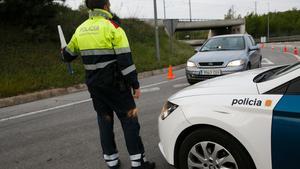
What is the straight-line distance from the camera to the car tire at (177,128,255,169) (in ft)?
8.71

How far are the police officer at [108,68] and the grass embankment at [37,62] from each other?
260 inches

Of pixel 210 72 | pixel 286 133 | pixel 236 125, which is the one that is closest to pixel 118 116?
pixel 236 125

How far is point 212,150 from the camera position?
2.83m

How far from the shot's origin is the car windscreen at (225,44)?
8.91 m

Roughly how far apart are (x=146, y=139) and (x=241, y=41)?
5.65 metres

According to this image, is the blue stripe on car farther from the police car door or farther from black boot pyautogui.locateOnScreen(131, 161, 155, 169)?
black boot pyautogui.locateOnScreen(131, 161, 155, 169)

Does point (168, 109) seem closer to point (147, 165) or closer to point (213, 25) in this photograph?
point (147, 165)

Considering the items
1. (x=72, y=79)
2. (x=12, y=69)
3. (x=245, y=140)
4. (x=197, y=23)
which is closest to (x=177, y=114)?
(x=245, y=140)

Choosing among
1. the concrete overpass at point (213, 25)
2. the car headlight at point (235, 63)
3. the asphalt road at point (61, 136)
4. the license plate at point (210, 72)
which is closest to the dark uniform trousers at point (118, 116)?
the asphalt road at point (61, 136)

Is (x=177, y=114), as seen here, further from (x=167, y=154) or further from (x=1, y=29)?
(x=1, y=29)

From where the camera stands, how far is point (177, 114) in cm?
301

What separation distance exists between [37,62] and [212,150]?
1165 centimetres


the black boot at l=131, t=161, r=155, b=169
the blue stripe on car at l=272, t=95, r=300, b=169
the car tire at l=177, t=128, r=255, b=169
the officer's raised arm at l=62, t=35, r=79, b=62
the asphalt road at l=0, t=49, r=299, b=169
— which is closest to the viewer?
the blue stripe on car at l=272, t=95, r=300, b=169

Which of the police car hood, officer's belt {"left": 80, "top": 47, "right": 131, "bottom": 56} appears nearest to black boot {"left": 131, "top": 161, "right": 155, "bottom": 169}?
the police car hood
